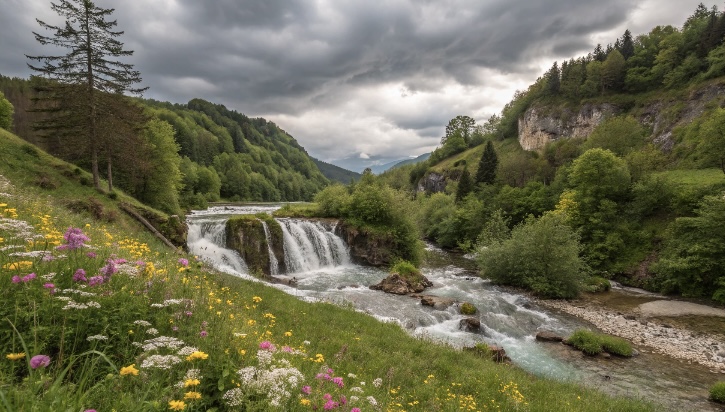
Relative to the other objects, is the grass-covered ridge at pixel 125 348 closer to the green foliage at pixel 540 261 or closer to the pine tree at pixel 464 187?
the green foliage at pixel 540 261

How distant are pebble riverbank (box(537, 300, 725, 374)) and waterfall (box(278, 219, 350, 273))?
63.7 ft

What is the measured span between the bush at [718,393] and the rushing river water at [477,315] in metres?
0.35

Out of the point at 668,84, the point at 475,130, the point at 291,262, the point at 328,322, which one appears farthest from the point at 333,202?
the point at 475,130

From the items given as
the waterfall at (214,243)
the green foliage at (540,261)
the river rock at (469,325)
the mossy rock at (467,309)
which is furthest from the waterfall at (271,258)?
the green foliage at (540,261)

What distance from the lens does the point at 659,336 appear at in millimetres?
19312

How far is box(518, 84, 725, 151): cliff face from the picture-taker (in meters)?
62.5

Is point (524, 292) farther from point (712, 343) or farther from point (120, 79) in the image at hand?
point (120, 79)

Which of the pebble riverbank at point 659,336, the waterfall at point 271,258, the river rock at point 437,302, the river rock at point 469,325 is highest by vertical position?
the waterfall at point 271,258

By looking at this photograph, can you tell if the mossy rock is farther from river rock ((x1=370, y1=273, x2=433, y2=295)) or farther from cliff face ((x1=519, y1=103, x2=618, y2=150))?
cliff face ((x1=519, y1=103, x2=618, y2=150))

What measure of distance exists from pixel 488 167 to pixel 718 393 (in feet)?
187

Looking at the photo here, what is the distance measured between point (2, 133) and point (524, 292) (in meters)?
41.2

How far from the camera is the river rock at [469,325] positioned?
59.7 ft

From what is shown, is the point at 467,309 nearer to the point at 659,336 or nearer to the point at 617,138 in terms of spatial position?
the point at 659,336

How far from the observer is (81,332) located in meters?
3.30
